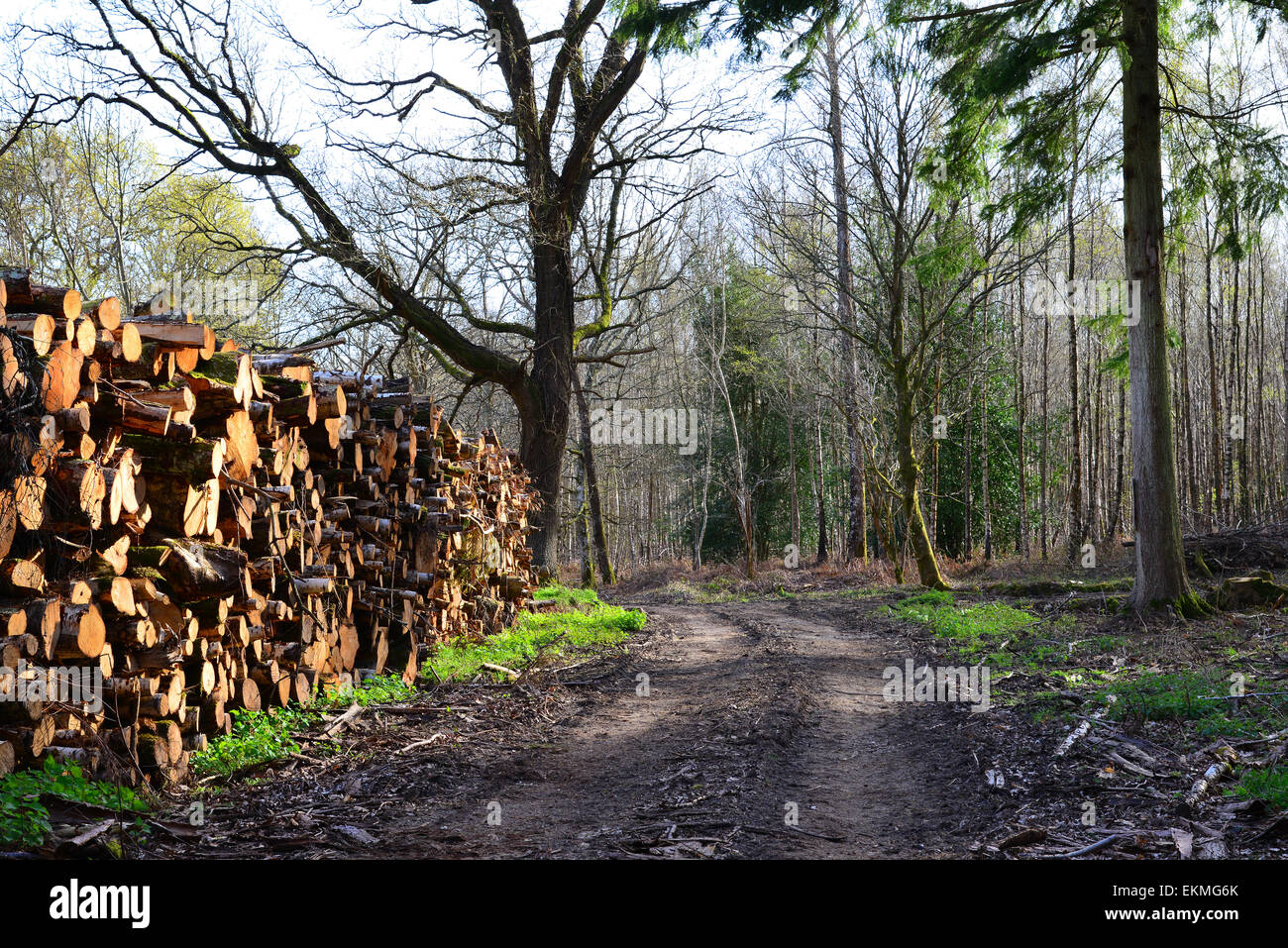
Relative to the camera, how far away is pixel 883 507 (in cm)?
2159

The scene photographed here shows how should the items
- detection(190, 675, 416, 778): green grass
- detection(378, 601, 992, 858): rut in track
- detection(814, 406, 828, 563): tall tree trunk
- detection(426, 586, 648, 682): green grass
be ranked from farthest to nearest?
detection(814, 406, 828, 563): tall tree trunk, detection(426, 586, 648, 682): green grass, detection(190, 675, 416, 778): green grass, detection(378, 601, 992, 858): rut in track

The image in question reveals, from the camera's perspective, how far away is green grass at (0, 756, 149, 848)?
3.53 meters

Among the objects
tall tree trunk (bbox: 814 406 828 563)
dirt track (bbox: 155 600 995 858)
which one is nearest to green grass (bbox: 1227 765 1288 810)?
dirt track (bbox: 155 600 995 858)

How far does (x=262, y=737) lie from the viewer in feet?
18.0

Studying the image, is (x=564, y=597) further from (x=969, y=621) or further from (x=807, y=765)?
(x=807, y=765)

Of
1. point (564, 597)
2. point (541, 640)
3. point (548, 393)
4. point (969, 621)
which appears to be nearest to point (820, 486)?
point (548, 393)

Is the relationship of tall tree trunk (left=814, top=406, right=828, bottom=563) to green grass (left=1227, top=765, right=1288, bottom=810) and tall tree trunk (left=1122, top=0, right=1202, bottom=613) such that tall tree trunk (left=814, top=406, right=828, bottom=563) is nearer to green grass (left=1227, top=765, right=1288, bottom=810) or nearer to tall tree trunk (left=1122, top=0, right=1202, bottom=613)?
tall tree trunk (left=1122, top=0, right=1202, bottom=613)

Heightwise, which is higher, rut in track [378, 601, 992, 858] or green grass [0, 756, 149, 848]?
green grass [0, 756, 149, 848]

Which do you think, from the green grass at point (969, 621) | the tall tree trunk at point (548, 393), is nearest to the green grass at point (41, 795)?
the green grass at point (969, 621)

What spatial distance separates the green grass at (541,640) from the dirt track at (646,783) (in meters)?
0.92

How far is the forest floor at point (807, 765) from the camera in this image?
3982 millimetres

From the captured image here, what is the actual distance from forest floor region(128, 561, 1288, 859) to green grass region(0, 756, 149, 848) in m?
0.31

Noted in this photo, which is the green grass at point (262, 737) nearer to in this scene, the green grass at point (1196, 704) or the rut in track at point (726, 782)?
the rut in track at point (726, 782)

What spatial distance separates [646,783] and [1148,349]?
7734mm
